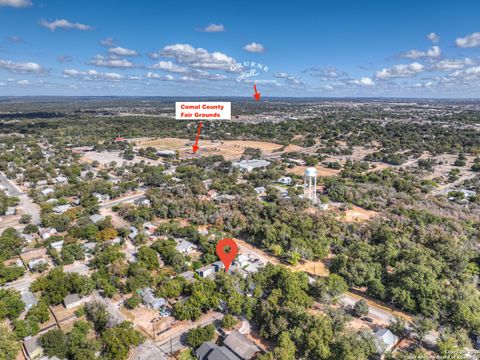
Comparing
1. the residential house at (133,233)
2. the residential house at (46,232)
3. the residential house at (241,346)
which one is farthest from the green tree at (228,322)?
the residential house at (46,232)

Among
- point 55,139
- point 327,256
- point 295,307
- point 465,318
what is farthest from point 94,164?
point 465,318

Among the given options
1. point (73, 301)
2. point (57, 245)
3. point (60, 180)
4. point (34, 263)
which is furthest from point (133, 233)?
point (60, 180)

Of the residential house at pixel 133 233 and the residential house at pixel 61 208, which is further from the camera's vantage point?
the residential house at pixel 61 208

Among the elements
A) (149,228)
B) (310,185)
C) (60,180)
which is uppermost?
(310,185)

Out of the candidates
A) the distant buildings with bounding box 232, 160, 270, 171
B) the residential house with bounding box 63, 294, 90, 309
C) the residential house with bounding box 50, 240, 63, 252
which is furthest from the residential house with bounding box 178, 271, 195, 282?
the distant buildings with bounding box 232, 160, 270, 171

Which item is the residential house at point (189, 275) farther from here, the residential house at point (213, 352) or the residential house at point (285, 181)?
the residential house at point (285, 181)

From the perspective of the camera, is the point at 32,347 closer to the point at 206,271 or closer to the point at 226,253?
the point at 206,271

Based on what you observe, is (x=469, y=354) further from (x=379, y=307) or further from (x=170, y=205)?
(x=170, y=205)

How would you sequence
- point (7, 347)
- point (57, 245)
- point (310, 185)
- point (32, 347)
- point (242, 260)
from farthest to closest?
1. point (310, 185)
2. point (57, 245)
3. point (242, 260)
4. point (32, 347)
5. point (7, 347)

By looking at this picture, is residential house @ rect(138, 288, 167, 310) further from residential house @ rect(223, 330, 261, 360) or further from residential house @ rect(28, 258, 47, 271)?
residential house @ rect(28, 258, 47, 271)
